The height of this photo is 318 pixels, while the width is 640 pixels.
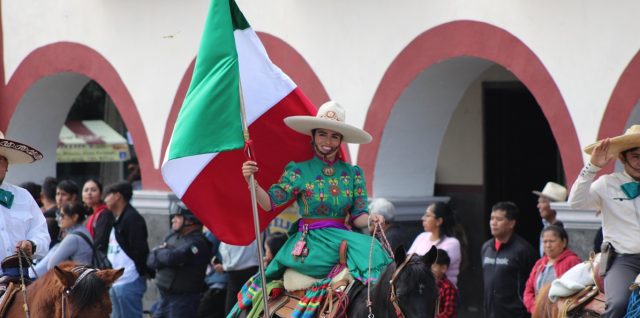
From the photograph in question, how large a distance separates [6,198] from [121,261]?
13.1 feet

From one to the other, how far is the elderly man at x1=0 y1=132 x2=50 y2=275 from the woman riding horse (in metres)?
1.69

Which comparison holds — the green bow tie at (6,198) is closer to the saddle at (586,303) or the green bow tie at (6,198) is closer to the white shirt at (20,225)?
the white shirt at (20,225)

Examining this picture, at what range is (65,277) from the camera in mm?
7230

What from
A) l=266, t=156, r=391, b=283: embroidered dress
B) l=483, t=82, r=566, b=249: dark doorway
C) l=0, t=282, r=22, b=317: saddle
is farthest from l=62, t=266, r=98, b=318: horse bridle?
l=483, t=82, r=566, b=249: dark doorway

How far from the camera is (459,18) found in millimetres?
11172

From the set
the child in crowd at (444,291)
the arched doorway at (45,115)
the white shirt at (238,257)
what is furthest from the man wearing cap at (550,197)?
the arched doorway at (45,115)

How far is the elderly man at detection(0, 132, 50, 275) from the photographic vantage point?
8102mm

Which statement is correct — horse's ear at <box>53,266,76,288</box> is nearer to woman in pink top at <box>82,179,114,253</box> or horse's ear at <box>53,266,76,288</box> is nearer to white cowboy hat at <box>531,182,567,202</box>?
woman in pink top at <box>82,179,114,253</box>

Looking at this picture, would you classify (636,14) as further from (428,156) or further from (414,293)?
(414,293)

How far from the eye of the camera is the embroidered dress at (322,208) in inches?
306

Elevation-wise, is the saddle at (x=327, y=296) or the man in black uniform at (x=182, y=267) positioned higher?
the saddle at (x=327, y=296)

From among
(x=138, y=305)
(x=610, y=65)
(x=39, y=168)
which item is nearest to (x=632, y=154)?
(x=610, y=65)

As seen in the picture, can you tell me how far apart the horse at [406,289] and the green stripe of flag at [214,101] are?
5.07ft

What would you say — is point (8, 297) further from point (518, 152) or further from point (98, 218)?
point (518, 152)
